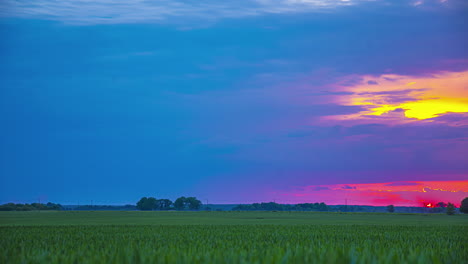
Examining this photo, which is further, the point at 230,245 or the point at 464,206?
the point at 464,206

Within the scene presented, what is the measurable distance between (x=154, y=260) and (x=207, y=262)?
1465mm

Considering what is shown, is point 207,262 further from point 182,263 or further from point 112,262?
point 112,262

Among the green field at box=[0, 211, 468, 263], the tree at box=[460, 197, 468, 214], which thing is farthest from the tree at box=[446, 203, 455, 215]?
the green field at box=[0, 211, 468, 263]

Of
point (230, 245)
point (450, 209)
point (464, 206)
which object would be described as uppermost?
point (230, 245)

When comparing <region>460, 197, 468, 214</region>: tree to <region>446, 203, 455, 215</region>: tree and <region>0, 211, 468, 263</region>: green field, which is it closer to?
<region>446, 203, 455, 215</region>: tree

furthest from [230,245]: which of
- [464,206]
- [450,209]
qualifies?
[464,206]

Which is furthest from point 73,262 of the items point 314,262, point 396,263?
point 396,263

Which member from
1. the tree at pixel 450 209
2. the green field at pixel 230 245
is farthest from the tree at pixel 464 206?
the green field at pixel 230 245

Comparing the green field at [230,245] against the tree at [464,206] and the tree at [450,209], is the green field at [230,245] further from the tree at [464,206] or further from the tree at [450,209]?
the tree at [464,206]

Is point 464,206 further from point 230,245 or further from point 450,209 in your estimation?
Answer: point 230,245

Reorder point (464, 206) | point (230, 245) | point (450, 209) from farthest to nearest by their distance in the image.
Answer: point (464, 206) → point (450, 209) → point (230, 245)

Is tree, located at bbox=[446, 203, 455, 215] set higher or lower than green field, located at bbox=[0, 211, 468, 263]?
lower

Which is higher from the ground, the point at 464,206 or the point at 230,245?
the point at 230,245

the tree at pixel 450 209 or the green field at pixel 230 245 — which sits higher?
the green field at pixel 230 245
